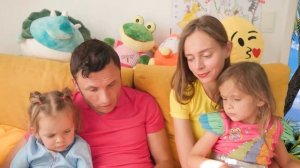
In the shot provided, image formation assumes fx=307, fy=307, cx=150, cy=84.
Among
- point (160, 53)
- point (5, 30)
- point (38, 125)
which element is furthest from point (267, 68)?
point (5, 30)

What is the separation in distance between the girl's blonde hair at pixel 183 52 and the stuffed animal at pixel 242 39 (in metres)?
0.37

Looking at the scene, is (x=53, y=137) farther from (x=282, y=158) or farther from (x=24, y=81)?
(x=282, y=158)

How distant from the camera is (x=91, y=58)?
109 centimetres

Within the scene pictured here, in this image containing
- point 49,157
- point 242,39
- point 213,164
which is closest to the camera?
point 213,164

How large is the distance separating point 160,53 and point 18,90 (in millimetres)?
712

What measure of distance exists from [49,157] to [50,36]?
665mm

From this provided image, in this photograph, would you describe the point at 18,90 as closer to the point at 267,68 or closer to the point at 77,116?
the point at 77,116

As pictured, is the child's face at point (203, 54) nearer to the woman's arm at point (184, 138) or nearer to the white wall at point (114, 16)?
the woman's arm at point (184, 138)

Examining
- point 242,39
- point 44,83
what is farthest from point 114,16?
point 242,39

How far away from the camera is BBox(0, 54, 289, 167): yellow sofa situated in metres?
1.35

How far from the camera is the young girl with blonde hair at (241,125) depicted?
1.04 metres

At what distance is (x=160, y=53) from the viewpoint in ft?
5.24


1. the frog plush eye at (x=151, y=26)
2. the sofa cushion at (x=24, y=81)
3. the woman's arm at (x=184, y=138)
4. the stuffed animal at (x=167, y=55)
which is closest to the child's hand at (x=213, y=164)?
the woman's arm at (x=184, y=138)

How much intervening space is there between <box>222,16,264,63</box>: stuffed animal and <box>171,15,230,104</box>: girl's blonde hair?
0.37 metres
